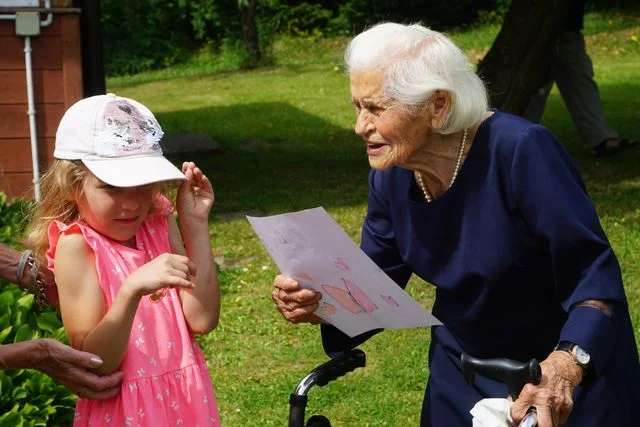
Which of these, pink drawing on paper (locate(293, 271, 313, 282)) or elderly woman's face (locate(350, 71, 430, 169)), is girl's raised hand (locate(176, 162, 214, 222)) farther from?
elderly woman's face (locate(350, 71, 430, 169))

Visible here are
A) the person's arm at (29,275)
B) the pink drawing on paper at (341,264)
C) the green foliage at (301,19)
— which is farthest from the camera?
the green foliage at (301,19)

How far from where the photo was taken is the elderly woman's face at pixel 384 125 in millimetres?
2904

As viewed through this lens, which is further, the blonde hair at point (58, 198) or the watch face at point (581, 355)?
the blonde hair at point (58, 198)

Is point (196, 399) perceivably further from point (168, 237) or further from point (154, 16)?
point (154, 16)

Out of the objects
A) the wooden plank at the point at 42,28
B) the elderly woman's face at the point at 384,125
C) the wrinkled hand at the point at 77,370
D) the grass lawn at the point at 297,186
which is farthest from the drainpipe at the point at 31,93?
the elderly woman's face at the point at 384,125

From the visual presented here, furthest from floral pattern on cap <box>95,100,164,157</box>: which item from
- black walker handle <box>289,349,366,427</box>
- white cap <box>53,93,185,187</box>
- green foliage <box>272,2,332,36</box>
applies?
green foliage <box>272,2,332,36</box>

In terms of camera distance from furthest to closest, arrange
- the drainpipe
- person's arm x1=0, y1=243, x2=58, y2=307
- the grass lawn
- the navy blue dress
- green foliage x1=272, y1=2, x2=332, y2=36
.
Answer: green foliage x1=272, y1=2, x2=332, y2=36 → the drainpipe → the grass lawn → person's arm x1=0, y1=243, x2=58, y2=307 → the navy blue dress

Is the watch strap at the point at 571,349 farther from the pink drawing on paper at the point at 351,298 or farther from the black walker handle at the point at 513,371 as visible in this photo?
the pink drawing on paper at the point at 351,298

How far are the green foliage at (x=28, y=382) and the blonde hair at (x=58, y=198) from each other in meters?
0.91

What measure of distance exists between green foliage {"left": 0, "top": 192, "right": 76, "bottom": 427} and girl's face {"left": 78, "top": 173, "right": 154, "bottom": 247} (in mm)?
1062

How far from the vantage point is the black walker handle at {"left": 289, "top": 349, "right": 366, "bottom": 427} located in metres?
2.95

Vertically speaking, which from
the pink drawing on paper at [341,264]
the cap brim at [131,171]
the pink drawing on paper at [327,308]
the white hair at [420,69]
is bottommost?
the pink drawing on paper at [327,308]

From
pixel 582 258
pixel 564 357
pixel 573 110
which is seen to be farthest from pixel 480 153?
pixel 573 110

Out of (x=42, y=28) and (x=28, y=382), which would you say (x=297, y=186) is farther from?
(x=28, y=382)
